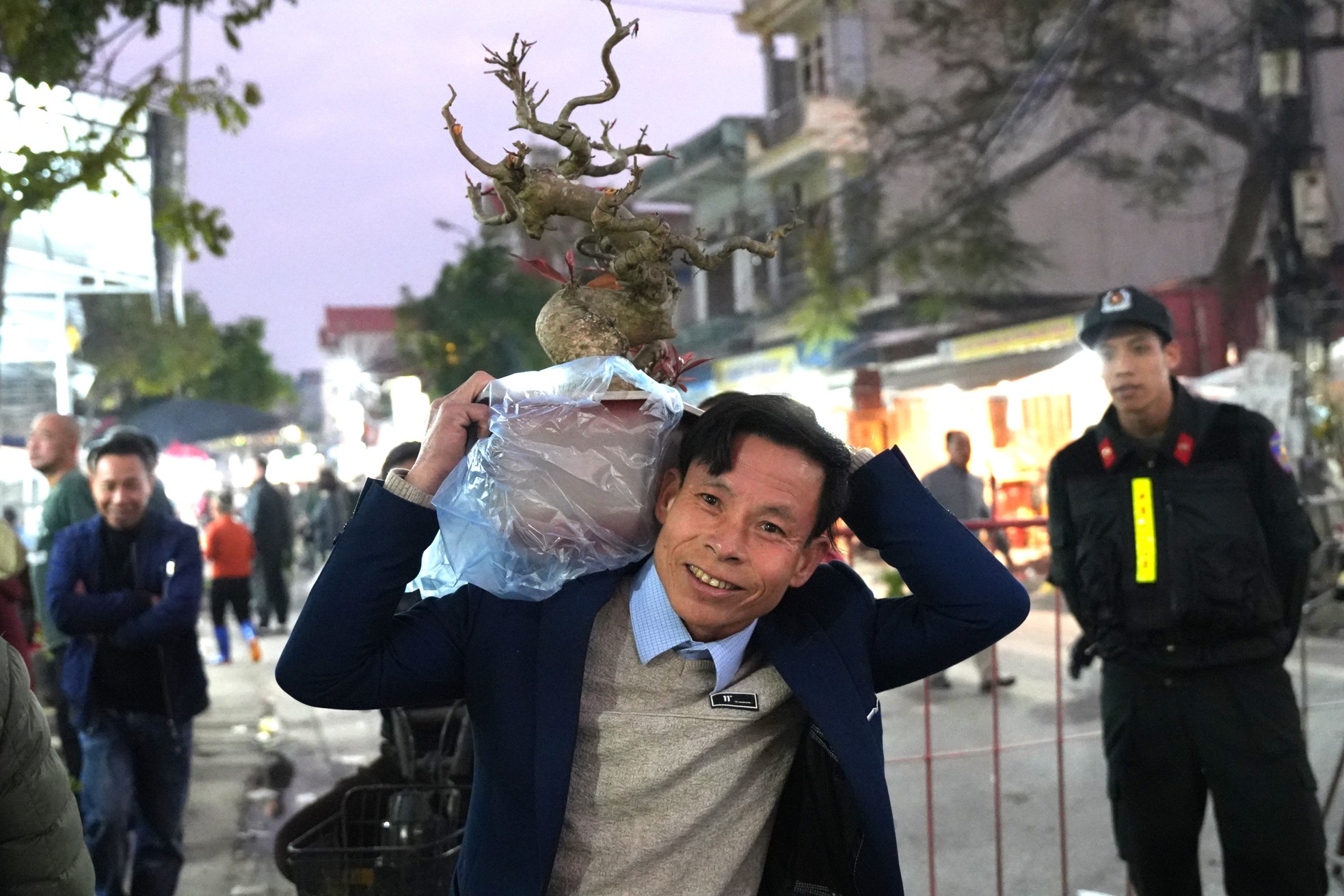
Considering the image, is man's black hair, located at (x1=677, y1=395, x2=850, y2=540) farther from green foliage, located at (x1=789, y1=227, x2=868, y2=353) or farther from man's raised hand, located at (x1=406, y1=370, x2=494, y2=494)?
green foliage, located at (x1=789, y1=227, x2=868, y2=353)

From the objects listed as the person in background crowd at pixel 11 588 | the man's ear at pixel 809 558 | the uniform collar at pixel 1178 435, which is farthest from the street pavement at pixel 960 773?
the man's ear at pixel 809 558

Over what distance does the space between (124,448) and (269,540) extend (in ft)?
31.7

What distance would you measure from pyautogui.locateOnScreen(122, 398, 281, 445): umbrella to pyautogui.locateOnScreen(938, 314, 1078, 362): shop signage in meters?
9.34

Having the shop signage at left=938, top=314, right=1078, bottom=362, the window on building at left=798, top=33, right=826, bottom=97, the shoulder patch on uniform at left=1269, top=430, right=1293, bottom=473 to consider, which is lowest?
the shoulder patch on uniform at left=1269, top=430, right=1293, bottom=473

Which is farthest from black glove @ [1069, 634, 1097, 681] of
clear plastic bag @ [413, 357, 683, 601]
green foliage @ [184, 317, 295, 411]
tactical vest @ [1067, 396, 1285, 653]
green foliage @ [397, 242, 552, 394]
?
green foliage @ [184, 317, 295, 411]

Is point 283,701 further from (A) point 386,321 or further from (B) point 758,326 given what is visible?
Result: (A) point 386,321

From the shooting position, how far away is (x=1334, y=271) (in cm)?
1445

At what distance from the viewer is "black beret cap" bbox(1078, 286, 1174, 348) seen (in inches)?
138

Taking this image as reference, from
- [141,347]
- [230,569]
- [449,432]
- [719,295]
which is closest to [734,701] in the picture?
[449,432]

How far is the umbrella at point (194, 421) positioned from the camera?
16094 mm

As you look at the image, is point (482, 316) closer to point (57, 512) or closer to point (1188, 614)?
point (57, 512)

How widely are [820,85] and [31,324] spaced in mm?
12593

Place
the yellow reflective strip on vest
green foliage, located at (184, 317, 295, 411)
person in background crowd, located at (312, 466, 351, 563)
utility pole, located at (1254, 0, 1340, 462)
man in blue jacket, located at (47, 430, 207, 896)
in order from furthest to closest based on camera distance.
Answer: green foliage, located at (184, 317, 295, 411), person in background crowd, located at (312, 466, 351, 563), utility pole, located at (1254, 0, 1340, 462), man in blue jacket, located at (47, 430, 207, 896), the yellow reflective strip on vest

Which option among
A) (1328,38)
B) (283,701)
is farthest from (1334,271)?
(283,701)
